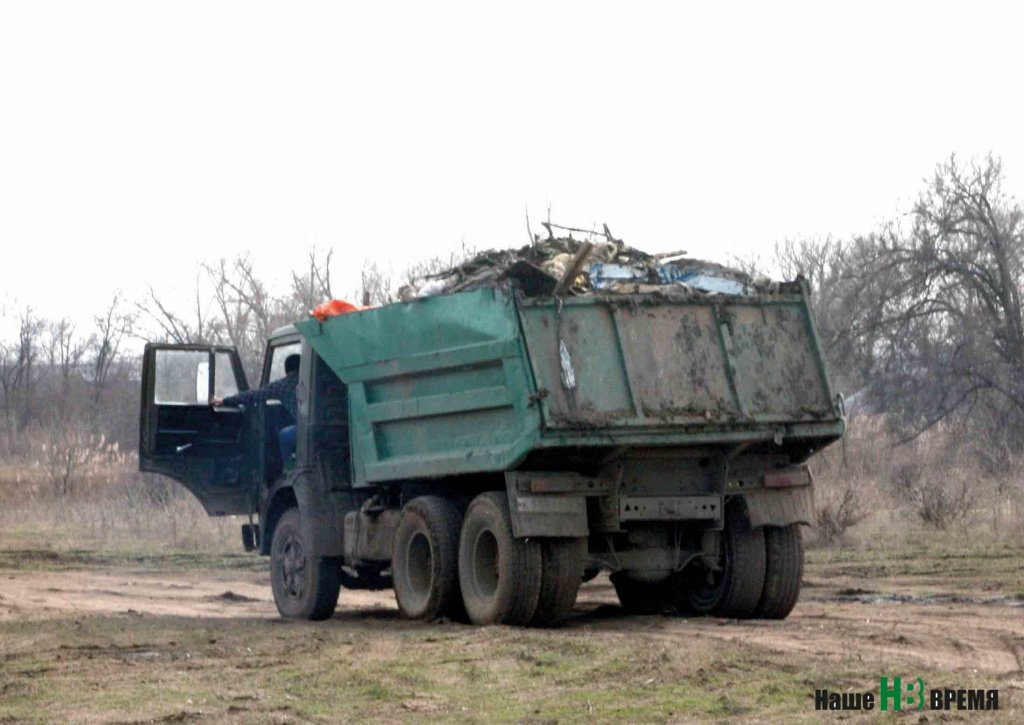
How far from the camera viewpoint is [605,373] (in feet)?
36.4

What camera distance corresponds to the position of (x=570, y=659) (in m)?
9.41

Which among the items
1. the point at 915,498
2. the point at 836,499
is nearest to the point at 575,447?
the point at 836,499

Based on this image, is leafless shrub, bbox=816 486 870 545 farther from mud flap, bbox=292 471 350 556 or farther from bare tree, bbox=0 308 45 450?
bare tree, bbox=0 308 45 450

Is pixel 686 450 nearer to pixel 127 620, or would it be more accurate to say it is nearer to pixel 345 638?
pixel 345 638

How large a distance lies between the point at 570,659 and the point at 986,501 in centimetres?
1398

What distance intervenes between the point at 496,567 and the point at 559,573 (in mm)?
660

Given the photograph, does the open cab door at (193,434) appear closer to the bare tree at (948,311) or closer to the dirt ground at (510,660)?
the dirt ground at (510,660)

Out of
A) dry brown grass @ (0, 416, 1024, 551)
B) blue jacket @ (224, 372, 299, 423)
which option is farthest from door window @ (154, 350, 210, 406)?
dry brown grass @ (0, 416, 1024, 551)

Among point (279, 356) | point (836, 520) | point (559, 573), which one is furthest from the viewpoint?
point (836, 520)

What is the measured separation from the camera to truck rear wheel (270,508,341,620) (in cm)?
1359

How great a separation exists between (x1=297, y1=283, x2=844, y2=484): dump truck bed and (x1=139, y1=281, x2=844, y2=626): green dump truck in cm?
1

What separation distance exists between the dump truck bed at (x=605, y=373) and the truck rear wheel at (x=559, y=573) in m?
0.74

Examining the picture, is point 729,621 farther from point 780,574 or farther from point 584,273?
point 584,273

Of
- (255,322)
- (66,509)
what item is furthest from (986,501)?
Result: (255,322)
